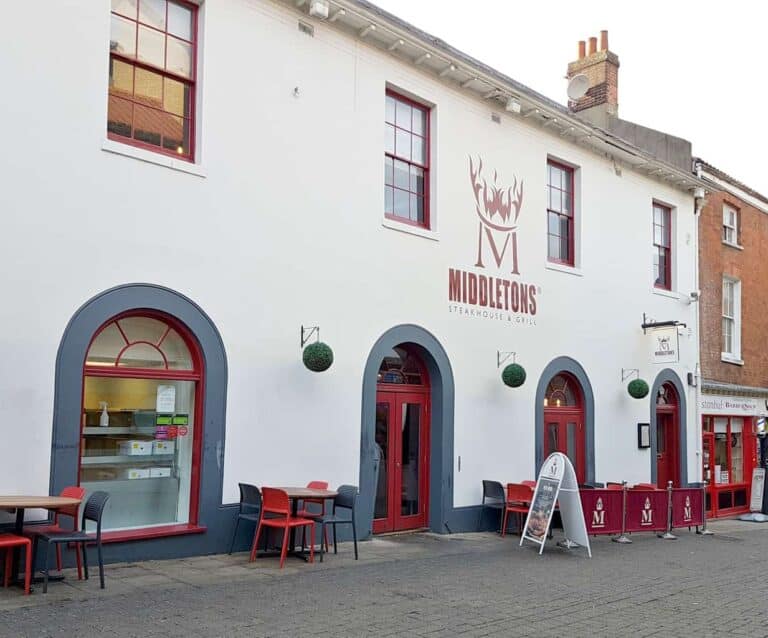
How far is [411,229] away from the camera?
1177 centimetres

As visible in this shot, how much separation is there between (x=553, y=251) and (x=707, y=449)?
6589 millimetres

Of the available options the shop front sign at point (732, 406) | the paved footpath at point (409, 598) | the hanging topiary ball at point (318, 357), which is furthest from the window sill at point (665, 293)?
the hanging topiary ball at point (318, 357)

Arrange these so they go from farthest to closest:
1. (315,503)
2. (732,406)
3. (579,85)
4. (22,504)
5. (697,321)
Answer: (732,406) < (697,321) < (579,85) < (315,503) < (22,504)

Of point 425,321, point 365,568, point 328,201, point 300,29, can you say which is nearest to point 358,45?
point 300,29

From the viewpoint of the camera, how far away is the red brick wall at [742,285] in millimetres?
18109

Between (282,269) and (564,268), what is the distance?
607 centimetres

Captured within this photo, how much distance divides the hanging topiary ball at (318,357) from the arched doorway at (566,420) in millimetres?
5332

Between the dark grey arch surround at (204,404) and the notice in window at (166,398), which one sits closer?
the dark grey arch surround at (204,404)

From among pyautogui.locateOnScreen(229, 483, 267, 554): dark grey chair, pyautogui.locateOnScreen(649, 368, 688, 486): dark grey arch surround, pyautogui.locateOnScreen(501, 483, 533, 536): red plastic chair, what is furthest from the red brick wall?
pyautogui.locateOnScreen(229, 483, 267, 554): dark grey chair

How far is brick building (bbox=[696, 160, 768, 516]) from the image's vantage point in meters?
18.0

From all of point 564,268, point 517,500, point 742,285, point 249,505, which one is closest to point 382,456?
point 517,500

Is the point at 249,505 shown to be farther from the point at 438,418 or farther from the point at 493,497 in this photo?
the point at 493,497

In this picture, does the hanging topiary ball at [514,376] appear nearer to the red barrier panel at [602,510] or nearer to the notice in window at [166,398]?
the red barrier panel at [602,510]

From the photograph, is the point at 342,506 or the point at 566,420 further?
the point at 566,420
